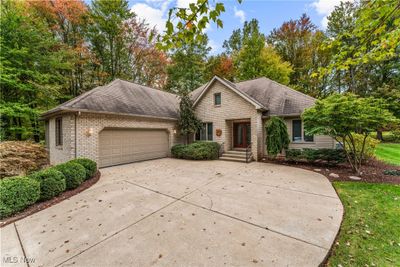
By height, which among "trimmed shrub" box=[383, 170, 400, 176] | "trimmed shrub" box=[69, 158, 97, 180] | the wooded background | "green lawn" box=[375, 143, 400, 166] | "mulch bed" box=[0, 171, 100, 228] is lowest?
"mulch bed" box=[0, 171, 100, 228]

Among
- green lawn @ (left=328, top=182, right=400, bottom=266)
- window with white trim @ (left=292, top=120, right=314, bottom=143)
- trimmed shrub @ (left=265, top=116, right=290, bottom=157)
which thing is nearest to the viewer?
green lawn @ (left=328, top=182, right=400, bottom=266)

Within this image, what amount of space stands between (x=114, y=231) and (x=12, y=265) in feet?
4.63

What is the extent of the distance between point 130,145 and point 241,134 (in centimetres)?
763

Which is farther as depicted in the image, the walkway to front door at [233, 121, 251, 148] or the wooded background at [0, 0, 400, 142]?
the walkway to front door at [233, 121, 251, 148]

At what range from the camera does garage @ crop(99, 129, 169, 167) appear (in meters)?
9.17

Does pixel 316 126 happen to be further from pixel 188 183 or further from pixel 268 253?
pixel 268 253

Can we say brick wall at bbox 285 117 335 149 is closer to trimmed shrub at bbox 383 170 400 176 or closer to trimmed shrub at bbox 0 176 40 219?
trimmed shrub at bbox 383 170 400 176

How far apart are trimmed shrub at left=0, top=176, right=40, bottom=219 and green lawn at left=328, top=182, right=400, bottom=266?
22.1ft

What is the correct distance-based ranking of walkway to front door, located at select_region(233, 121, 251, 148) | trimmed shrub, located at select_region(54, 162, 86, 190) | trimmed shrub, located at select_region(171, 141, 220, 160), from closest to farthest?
trimmed shrub, located at select_region(54, 162, 86, 190)
trimmed shrub, located at select_region(171, 141, 220, 160)
walkway to front door, located at select_region(233, 121, 251, 148)

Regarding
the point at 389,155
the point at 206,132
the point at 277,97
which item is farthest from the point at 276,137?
the point at 389,155

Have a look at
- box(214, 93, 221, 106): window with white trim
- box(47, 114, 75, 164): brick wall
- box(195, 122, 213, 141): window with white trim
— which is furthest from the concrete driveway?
box(214, 93, 221, 106): window with white trim

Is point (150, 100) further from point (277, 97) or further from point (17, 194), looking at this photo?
point (17, 194)

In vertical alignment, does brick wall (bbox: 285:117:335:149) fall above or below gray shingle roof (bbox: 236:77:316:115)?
below

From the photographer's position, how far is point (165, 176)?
720cm
